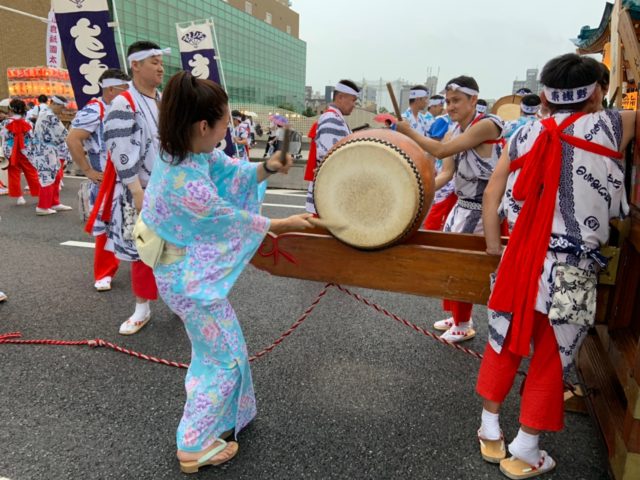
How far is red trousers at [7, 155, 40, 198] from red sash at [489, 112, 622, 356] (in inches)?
299

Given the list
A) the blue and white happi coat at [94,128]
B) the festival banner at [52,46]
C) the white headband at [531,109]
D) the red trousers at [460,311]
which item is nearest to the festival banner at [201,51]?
the blue and white happi coat at [94,128]

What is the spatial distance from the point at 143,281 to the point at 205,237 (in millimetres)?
1557

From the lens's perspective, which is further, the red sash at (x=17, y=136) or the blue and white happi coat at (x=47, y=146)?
the red sash at (x=17, y=136)

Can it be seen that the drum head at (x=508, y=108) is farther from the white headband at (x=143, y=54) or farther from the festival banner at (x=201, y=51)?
the white headband at (x=143, y=54)

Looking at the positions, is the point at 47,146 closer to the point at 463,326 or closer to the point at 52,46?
the point at 463,326

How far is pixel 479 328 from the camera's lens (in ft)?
10.4

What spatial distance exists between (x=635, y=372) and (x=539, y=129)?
903 mm

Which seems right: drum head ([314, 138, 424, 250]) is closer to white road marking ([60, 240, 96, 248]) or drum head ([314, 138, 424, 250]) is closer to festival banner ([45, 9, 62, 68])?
white road marking ([60, 240, 96, 248])

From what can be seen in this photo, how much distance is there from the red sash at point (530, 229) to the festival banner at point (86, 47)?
4.12m

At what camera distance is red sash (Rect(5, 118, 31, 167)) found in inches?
277

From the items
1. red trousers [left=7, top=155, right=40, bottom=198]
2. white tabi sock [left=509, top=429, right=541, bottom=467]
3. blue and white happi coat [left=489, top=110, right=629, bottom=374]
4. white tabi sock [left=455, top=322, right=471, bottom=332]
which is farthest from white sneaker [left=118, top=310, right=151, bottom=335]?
red trousers [left=7, top=155, right=40, bottom=198]

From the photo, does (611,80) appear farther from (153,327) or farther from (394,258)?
(153,327)

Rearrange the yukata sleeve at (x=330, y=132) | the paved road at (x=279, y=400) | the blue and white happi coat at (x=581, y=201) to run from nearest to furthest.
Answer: the blue and white happi coat at (x=581, y=201) < the paved road at (x=279, y=400) < the yukata sleeve at (x=330, y=132)

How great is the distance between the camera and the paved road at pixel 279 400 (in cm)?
185
